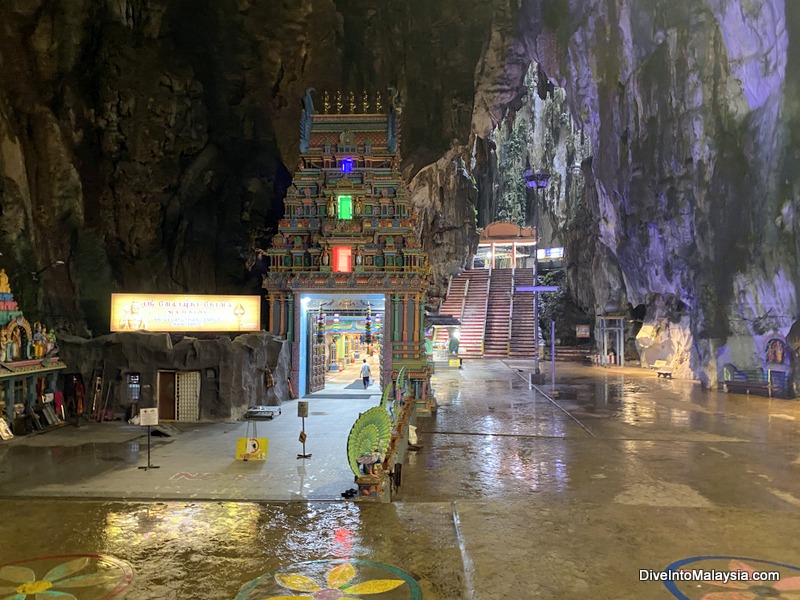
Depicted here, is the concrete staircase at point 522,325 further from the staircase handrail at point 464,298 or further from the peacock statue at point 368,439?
the peacock statue at point 368,439

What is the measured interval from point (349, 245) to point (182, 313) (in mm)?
6839

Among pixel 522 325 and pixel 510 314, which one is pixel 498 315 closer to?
pixel 510 314

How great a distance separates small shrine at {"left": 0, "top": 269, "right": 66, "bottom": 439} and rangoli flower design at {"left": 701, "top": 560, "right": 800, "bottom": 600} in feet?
54.9

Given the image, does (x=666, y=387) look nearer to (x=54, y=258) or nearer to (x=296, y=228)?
(x=296, y=228)

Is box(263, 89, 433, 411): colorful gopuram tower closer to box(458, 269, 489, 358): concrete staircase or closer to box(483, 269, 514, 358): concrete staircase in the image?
box(458, 269, 489, 358): concrete staircase

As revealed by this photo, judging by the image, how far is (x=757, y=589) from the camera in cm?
638

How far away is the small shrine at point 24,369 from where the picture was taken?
14789mm

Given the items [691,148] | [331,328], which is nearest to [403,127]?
[331,328]

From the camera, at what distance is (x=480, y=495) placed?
10062 millimetres

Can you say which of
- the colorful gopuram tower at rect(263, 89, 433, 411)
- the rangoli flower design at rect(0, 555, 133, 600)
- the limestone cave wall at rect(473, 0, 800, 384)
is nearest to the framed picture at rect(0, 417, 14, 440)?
the colorful gopuram tower at rect(263, 89, 433, 411)

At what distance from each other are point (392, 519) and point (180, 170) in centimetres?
2224

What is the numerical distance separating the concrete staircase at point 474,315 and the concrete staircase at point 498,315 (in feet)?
1.94

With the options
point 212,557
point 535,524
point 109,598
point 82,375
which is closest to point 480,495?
point 535,524

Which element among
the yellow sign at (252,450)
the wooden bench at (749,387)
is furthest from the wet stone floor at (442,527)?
the wooden bench at (749,387)
